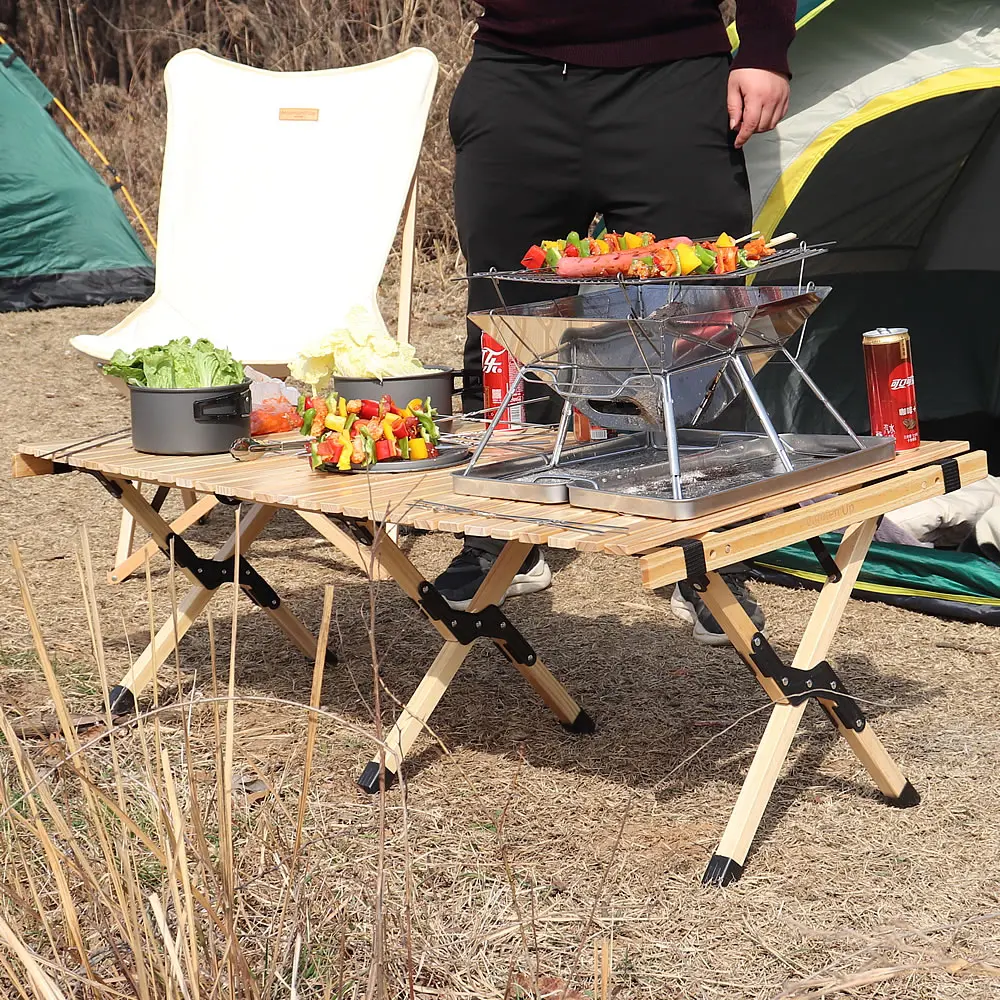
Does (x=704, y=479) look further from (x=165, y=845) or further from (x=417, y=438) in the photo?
(x=165, y=845)

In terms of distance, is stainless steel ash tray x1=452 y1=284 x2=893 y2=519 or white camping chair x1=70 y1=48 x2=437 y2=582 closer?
stainless steel ash tray x1=452 y1=284 x2=893 y2=519

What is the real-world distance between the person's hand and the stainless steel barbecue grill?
658mm

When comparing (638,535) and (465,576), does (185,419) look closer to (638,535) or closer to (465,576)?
(465,576)

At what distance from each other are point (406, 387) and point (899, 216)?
261 cm

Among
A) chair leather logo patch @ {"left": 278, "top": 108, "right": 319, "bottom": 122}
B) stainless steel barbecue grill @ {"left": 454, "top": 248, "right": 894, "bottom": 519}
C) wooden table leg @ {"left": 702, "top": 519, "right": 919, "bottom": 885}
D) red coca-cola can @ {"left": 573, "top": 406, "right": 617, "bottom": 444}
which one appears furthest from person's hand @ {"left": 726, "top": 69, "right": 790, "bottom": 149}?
chair leather logo patch @ {"left": 278, "top": 108, "right": 319, "bottom": 122}

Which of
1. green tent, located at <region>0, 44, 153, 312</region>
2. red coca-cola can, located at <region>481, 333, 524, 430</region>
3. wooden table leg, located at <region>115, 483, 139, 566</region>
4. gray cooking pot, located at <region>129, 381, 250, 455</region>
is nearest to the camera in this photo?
gray cooking pot, located at <region>129, 381, 250, 455</region>

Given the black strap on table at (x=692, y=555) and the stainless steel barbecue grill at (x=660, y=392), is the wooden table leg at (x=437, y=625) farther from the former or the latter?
the black strap on table at (x=692, y=555)

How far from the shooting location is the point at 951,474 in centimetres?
219

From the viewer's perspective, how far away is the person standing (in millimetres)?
2762

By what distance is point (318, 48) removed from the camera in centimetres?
878

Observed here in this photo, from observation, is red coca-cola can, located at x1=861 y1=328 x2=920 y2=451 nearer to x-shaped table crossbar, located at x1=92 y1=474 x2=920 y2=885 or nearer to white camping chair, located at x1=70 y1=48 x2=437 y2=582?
x-shaped table crossbar, located at x1=92 y1=474 x2=920 y2=885

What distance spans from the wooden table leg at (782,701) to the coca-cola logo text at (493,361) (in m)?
0.76

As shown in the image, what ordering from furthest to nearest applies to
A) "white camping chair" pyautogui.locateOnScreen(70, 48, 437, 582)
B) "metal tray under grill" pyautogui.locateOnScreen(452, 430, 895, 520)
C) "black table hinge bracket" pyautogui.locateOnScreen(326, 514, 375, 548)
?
1. "white camping chair" pyautogui.locateOnScreen(70, 48, 437, 582)
2. "black table hinge bracket" pyautogui.locateOnScreen(326, 514, 375, 548)
3. "metal tray under grill" pyautogui.locateOnScreen(452, 430, 895, 520)

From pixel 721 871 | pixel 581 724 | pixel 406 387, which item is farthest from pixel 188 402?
pixel 721 871
